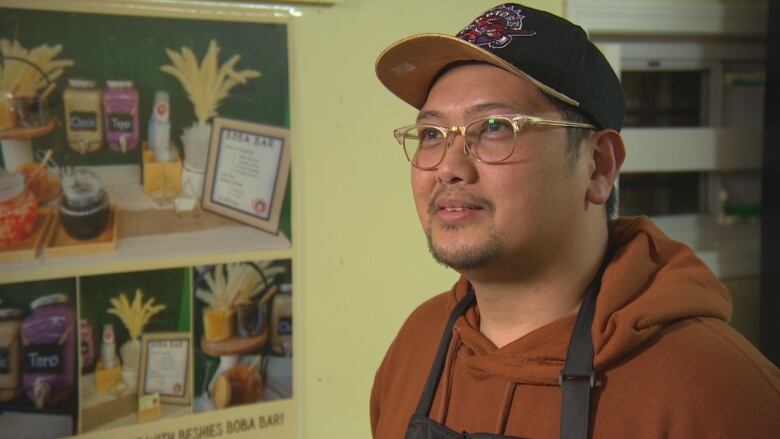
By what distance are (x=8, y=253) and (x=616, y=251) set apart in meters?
1.11

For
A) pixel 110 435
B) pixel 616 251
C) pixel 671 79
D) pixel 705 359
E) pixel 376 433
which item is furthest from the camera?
pixel 671 79

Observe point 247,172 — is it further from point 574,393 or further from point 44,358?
point 574,393

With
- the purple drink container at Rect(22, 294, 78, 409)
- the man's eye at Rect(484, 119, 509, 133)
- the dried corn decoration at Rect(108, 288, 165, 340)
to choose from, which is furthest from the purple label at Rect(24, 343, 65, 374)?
the man's eye at Rect(484, 119, 509, 133)

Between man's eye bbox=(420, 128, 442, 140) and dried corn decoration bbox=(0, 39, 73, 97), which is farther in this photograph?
dried corn decoration bbox=(0, 39, 73, 97)

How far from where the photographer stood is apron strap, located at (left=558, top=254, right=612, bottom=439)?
86 centimetres

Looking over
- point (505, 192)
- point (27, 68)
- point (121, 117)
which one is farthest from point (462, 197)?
point (27, 68)

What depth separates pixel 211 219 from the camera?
1.50m

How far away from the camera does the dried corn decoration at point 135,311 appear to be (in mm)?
1427

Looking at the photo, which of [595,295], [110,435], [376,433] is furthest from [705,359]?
[110,435]

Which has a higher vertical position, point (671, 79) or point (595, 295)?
point (671, 79)

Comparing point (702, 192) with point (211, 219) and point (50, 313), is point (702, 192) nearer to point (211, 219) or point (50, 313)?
point (211, 219)

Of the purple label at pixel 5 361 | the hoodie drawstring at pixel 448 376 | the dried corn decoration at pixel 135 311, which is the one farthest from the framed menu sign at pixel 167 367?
the hoodie drawstring at pixel 448 376

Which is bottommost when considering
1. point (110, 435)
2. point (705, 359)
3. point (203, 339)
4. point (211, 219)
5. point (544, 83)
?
point (110, 435)

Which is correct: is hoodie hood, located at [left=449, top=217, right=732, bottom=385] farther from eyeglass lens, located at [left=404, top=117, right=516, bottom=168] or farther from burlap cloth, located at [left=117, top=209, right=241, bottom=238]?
burlap cloth, located at [left=117, top=209, right=241, bottom=238]
